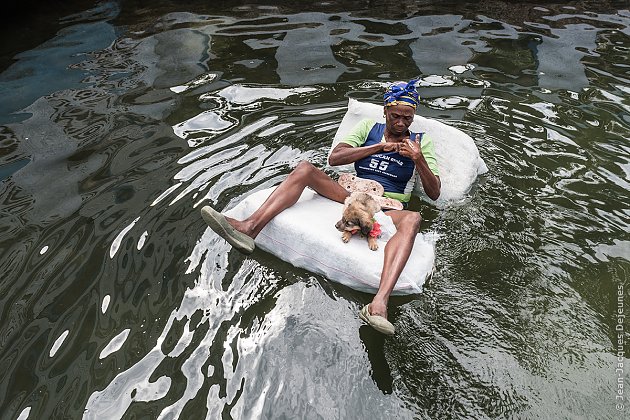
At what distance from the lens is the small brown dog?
4.30m

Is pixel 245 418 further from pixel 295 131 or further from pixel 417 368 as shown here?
pixel 295 131

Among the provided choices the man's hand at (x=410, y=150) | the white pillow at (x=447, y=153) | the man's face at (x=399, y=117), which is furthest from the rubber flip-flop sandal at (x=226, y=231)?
the white pillow at (x=447, y=153)

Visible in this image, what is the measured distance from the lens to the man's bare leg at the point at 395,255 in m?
3.85

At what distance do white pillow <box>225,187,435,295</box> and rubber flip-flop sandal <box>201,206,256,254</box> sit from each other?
289 millimetres

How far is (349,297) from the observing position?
4207 mm

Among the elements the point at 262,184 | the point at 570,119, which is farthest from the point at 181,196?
the point at 570,119

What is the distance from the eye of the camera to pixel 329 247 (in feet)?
14.1

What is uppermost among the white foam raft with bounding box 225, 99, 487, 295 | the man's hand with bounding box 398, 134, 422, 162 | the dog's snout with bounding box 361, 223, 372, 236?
the man's hand with bounding box 398, 134, 422, 162

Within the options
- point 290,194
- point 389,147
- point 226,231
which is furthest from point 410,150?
point 226,231

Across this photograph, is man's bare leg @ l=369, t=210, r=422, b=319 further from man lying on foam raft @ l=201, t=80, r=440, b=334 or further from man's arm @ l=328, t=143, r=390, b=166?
man's arm @ l=328, t=143, r=390, b=166

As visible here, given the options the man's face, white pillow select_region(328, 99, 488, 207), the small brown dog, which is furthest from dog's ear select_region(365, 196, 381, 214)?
white pillow select_region(328, 99, 488, 207)

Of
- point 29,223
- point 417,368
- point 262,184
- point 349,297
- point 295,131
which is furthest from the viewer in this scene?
point 295,131

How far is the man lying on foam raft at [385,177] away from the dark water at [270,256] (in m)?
0.29

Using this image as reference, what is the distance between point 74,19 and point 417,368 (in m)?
8.11
